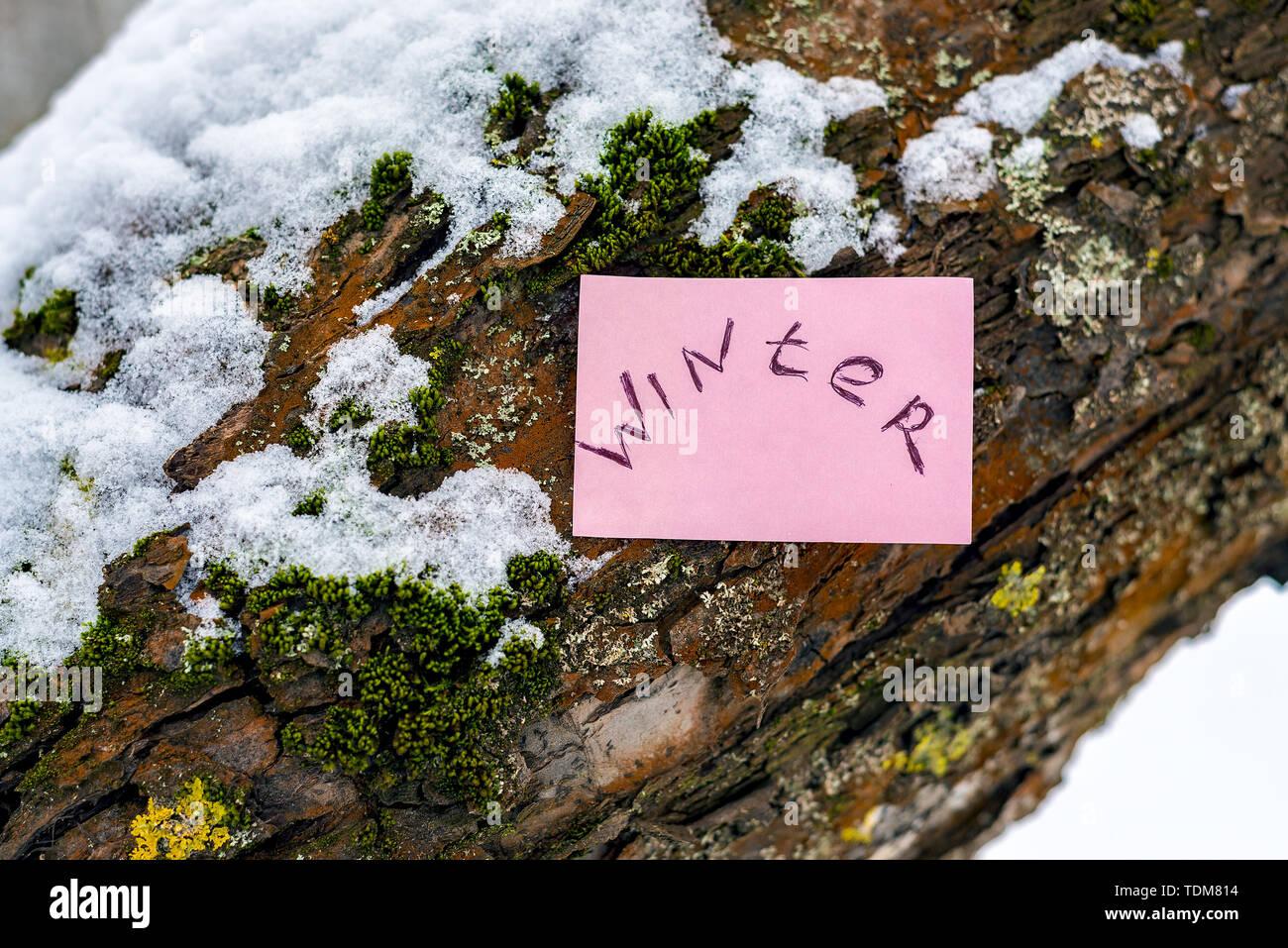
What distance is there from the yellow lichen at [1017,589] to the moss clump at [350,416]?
2369 millimetres

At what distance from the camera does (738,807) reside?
274cm

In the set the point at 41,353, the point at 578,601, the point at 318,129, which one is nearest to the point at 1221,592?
the point at 578,601

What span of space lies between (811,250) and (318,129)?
1862mm

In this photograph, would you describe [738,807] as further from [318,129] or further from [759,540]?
[318,129]

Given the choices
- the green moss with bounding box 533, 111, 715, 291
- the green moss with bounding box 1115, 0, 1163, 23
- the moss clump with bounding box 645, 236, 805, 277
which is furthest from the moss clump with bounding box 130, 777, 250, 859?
the green moss with bounding box 1115, 0, 1163, 23

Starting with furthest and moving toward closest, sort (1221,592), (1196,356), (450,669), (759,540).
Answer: (1221,592) → (1196,356) → (759,540) → (450,669)

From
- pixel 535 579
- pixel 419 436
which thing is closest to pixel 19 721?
pixel 419 436

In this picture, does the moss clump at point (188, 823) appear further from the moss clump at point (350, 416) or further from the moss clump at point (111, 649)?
the moss clump at point (350, 416)

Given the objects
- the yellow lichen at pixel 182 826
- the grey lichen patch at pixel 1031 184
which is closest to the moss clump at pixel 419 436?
the yellow lichen at pixel 182 826

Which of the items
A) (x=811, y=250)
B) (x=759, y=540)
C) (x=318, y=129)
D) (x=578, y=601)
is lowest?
(x=578, y=601)

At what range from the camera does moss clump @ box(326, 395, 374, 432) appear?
7.90 ft

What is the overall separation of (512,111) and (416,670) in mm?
1951

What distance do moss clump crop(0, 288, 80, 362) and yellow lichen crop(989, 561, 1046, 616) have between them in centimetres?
361

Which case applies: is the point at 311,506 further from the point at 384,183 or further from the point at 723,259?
the point at 723,259
